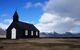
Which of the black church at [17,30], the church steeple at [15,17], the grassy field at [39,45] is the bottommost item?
the grassy field at [39,45]

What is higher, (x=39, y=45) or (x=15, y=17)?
(x=15, y=17)

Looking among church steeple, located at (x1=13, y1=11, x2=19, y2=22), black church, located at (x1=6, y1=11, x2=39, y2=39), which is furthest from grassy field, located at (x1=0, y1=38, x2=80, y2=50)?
church steeple, located at (x1=13, y1=11, x2=19, y2=22)

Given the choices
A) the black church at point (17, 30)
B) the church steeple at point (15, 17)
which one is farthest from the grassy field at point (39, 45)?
the church steeple at point (15, 17)

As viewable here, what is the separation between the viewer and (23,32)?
214ft

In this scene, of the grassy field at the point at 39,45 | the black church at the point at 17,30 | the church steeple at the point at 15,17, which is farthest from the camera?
the church steeple at the point at 15,17

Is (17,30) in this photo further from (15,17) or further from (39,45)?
(39,45)

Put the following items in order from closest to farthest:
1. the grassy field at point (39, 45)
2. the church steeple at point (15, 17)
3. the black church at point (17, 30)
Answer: the grassy field at point (39, 45) → the black church at point (17, 30) → the church steeple at point (15, 17)

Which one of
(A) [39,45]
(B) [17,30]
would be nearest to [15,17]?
(B) [17,30]

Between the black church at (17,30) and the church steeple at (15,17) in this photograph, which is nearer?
the black church at (17,30)

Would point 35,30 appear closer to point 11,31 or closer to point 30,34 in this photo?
point 30,34

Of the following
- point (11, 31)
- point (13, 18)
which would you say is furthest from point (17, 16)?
point (11, 31)

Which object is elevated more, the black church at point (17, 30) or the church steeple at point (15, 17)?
the church steeple at point (15, 17)

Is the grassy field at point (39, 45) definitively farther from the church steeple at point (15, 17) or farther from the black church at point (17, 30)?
the church steeple at point (15, 17)

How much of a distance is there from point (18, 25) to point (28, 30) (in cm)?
557
